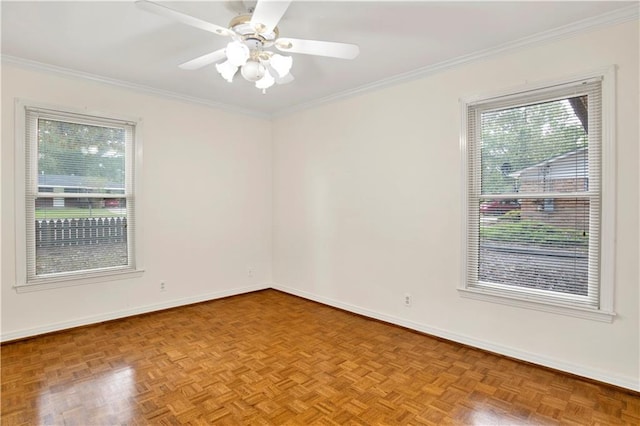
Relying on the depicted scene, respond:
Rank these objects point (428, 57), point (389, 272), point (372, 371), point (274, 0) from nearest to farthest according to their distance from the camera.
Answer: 1. point (274, 0)
2. point (372, 371)
3. point (428, 57)
4. point (389, 272)

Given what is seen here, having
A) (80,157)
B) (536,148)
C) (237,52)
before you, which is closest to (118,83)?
(80,157)

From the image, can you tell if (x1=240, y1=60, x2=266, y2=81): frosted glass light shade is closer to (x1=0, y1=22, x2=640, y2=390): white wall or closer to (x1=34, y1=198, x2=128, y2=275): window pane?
(x1=0, y1=22, x2=640, y2=390): white wall

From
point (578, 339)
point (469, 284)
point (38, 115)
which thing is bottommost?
point (578, 339)

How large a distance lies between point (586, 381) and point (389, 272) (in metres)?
1.75

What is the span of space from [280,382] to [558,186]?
8.25 feet

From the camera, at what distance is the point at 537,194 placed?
266cm

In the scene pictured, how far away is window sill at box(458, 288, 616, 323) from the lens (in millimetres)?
2375

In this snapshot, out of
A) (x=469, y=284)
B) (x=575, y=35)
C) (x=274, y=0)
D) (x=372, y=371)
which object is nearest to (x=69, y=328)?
(x=372, y=371)

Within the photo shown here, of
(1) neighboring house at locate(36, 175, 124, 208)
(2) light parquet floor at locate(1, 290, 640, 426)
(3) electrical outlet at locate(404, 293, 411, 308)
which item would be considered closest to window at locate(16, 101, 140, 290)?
(1) neighboring house at locate(36, 175, 124, 208)

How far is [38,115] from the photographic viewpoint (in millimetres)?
3195

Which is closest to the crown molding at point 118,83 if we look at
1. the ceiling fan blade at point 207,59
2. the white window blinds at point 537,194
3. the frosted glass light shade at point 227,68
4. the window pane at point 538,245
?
the ceiling fan blade at point 207,59

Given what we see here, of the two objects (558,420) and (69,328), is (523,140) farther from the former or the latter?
(69,328)

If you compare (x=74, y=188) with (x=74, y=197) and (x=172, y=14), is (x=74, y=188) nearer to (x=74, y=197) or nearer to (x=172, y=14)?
(x=74, y=197)

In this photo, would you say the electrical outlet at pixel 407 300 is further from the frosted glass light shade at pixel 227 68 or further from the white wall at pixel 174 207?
the frosted glass light shade at pixel 227 68
